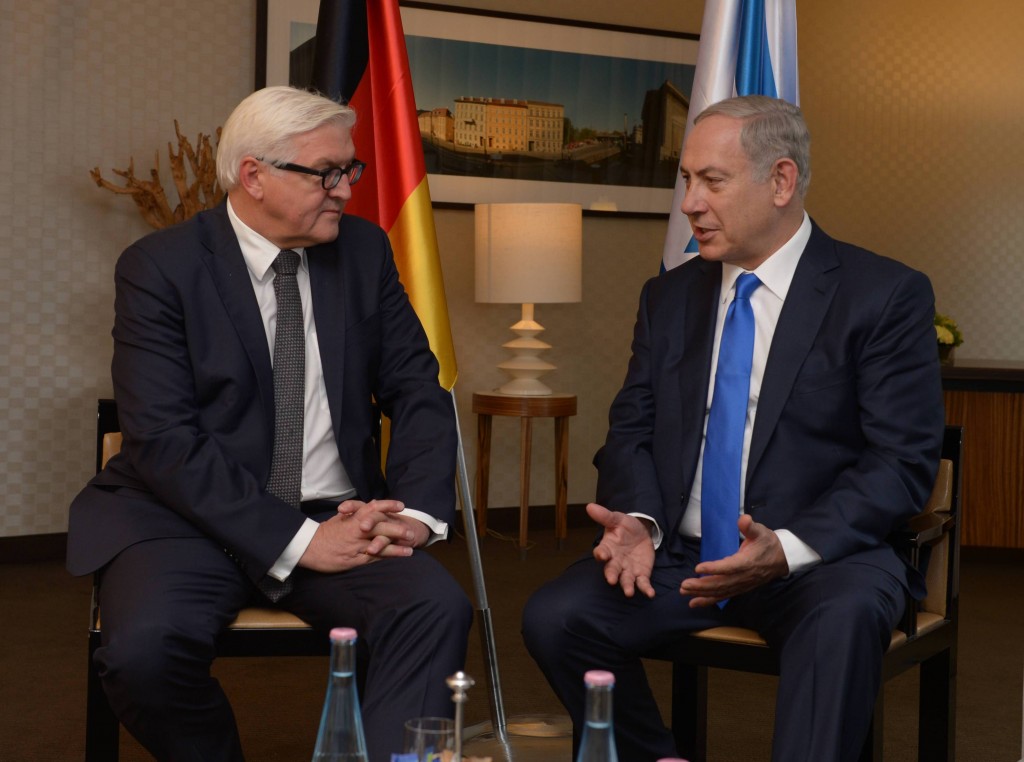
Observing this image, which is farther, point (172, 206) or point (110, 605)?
point (172, 206)

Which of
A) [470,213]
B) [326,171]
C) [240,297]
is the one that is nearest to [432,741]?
[240,297]

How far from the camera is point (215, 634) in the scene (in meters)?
2.26

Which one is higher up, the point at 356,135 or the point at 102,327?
the point at 356,135

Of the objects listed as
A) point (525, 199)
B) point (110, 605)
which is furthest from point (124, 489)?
point (525, 199)

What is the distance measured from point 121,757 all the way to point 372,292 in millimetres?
1368

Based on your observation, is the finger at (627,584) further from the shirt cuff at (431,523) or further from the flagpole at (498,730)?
the flagpole at (498,730)

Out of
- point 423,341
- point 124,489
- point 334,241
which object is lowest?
point 124,489

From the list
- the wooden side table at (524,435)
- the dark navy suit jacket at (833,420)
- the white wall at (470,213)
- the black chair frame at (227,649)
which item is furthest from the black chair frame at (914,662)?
the white wall at (470,213)

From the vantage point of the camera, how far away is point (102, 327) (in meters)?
5.49

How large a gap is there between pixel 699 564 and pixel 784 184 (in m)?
0.86

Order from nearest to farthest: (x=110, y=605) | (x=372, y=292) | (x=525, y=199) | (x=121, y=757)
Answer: (x=110, y=605) < (x=372, y=292) < (x=121, y=757) < (x=525, y=199)

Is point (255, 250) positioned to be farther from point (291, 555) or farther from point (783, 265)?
point (783, 265)

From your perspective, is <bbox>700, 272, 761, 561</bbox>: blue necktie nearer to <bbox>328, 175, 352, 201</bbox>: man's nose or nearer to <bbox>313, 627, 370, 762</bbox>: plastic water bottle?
<bbox>328, 175, 352, 201</bbox>: man's nose

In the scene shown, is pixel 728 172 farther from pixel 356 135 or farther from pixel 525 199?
pixel 525 199
